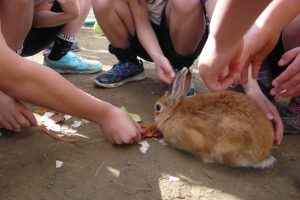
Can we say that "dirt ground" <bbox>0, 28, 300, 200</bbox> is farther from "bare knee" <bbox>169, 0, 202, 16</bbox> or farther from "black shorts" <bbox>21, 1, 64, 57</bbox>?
"black shorts" <bbox>21, 1, 64, 57</bbox>

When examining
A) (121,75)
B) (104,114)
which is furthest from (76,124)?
(121,75)

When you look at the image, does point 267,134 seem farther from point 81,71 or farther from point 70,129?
point 81,71

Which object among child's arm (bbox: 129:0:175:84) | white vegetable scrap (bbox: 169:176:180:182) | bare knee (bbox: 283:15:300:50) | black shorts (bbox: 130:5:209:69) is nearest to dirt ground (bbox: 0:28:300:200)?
white vegetable scrap (bbox: 169:176:180:182)

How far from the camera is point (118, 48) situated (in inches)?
128

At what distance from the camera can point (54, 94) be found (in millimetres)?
2037

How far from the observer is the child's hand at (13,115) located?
224 cm

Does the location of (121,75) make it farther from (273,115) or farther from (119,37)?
(273,115)

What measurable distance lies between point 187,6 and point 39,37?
1.30 m

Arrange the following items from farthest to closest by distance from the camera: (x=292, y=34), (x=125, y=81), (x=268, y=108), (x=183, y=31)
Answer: (x=125, y=81), (x=183, y=31), (x=292, y=34), (x=268, y=108)

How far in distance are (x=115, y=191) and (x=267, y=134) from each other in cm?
87

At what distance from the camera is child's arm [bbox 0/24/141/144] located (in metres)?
1.92

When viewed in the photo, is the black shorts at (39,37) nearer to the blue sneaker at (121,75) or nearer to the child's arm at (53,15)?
the child's arm at (53,15)

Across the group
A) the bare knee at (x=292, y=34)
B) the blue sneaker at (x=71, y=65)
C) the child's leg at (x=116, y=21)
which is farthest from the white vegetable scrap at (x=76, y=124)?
the bare knee at (x=292, y=34)

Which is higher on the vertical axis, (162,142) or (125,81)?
(162,142)
